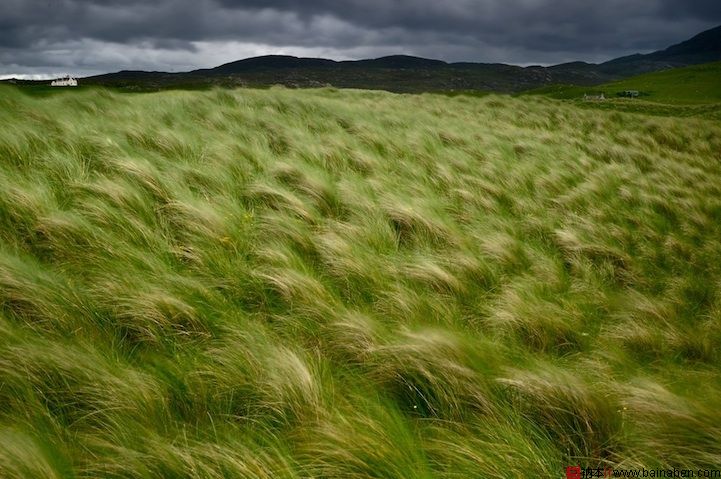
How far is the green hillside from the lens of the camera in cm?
Answer: 3794

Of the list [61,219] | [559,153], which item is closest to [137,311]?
[61,219]

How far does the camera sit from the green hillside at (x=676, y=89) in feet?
124

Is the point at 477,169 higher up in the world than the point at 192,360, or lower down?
higher up

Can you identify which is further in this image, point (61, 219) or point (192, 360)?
point (61, 219)

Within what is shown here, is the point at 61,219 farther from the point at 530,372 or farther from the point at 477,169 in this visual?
the point at 477,169

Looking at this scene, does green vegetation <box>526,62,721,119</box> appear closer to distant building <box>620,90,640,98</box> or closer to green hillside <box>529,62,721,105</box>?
green hillside <box>529,62,721,105</box>

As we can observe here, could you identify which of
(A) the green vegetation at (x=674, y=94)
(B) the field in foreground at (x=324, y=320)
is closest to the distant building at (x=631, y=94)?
(A) the green vegetation at (x=674, y=94)

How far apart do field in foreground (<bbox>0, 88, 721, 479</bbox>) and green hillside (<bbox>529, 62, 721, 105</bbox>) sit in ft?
130

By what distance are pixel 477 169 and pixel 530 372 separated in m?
6.03

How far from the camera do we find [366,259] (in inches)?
145

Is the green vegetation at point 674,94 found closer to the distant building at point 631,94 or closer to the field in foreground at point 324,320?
the distant building at point 631,94

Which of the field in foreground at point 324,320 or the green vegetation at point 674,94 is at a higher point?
the green vegetation at point 674,94

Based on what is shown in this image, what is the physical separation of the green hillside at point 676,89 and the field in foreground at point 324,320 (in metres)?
39.6

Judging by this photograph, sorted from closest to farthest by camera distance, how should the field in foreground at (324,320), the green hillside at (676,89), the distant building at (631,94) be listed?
the field in foreground at (324,320) → the green hillside at (676,89) → the distant building at (631,94)
